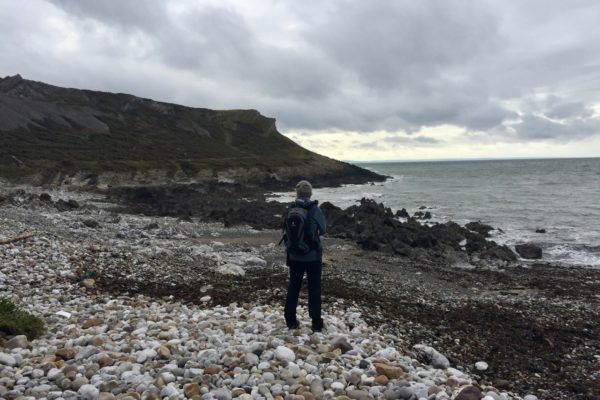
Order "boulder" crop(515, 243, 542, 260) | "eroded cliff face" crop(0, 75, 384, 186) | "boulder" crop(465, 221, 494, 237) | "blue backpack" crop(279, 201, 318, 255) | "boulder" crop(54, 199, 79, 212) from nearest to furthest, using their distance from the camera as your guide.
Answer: "blue backpack" crop(279, 201, 318, 255)
"boulder" crop(515, 243, 542, 260)
"boulder" crop(54, 199, 79, 212)
"boulder" crop(465, 221, 494, 237)
"eroded cliff face" crop(0, 75, 384, 186)

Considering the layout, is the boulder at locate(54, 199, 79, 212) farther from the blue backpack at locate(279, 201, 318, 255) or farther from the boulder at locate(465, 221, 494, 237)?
the blue backpack at locate(279, 201, 318, 255)

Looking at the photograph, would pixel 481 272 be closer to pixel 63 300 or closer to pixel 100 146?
pixel 63 300

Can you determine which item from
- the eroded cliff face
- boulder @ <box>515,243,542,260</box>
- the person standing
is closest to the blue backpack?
the person standing

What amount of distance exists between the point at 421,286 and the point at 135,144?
86.3 meters

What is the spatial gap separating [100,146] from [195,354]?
3366 inches

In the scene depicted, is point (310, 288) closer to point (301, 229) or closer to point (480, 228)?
point (301, 229)

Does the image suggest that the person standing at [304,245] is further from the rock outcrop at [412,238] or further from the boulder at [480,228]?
the boulder at [480,228]

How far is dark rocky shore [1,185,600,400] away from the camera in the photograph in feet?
31.0

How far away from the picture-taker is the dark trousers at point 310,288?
816 cm

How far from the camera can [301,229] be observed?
780 cm

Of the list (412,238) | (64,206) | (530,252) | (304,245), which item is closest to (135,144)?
(64,206)

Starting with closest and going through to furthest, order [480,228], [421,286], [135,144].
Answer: [421,286]
[480,228]
[135,144]

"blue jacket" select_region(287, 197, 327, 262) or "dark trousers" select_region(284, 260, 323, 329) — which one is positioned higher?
"blue jacket" select_region(287, 197, 327, 262)

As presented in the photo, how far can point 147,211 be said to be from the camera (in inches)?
1487
